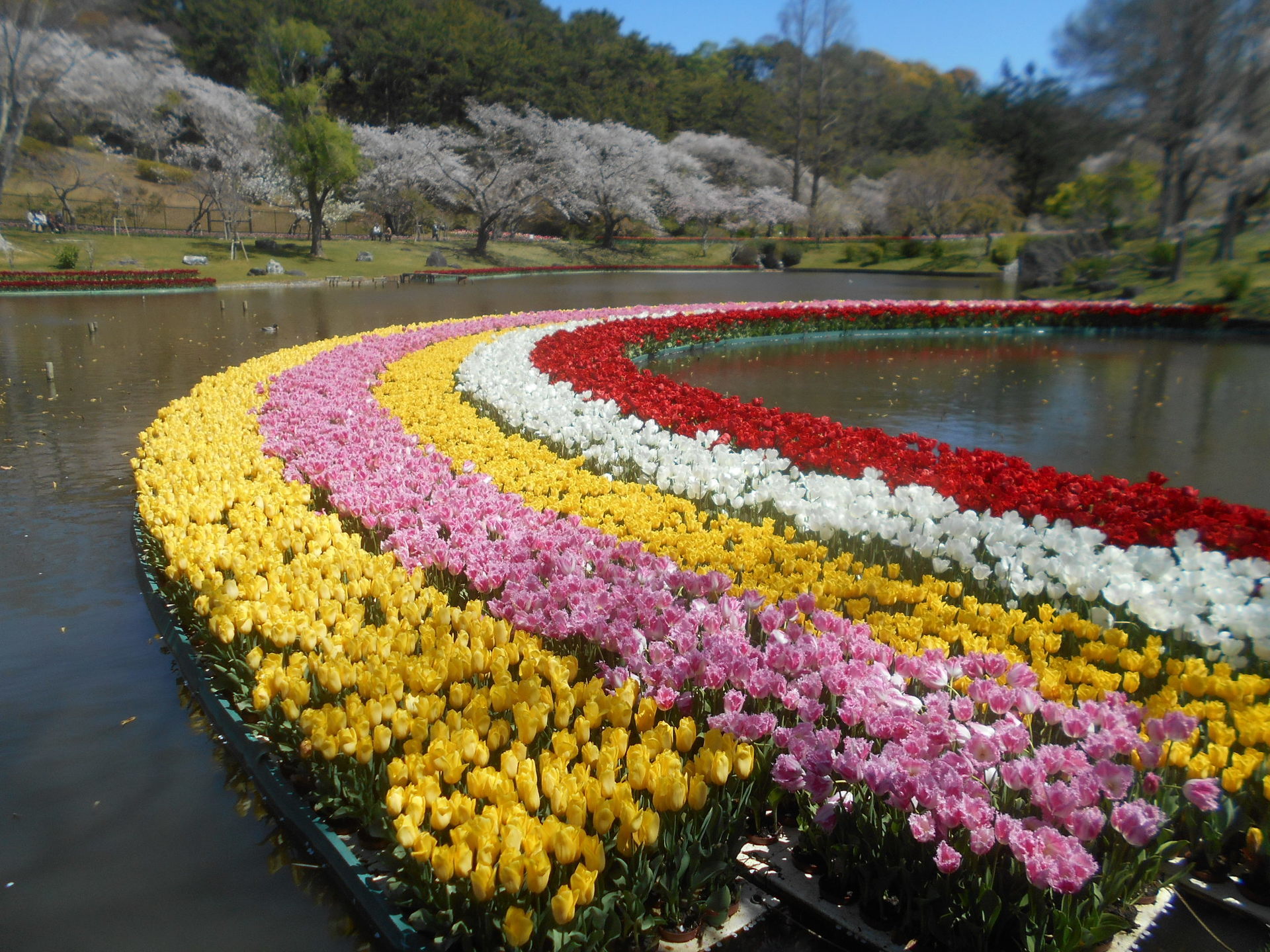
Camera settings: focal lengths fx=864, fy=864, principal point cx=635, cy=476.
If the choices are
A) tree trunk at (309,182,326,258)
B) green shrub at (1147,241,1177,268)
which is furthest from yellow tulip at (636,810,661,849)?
tree trunk at (309,182,326,258)

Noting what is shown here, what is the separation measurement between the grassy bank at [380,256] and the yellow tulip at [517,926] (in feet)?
101

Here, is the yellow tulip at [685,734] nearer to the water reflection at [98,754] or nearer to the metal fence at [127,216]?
the water reflection at [98,754]

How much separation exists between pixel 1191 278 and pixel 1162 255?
8.09 feet

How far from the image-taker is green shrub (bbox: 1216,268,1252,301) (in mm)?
22109

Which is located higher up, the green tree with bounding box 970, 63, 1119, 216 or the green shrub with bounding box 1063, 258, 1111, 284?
the green tree with bounding box 970, 63, 1119, 216

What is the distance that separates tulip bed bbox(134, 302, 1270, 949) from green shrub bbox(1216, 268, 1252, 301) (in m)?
22.4

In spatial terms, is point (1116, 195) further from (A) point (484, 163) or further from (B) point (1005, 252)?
(A) point (484, 163)

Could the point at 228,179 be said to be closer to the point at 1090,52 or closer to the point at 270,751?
the point at 1090,52

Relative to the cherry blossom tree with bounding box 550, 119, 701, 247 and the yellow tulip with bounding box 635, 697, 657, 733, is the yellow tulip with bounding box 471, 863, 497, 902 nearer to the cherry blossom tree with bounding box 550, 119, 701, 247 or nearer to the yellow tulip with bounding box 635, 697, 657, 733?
the yellow tulip with bounding box 635, 697, 657, 733

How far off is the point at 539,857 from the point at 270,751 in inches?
64.4

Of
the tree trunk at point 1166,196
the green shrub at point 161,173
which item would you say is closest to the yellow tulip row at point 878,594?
the tree trunk at point 1166,196

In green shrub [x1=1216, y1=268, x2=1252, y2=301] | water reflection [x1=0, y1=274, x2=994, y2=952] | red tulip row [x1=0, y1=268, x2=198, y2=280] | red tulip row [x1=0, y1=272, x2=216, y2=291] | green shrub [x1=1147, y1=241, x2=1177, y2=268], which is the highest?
green shrub [x1=1147, y1=241, x2=1177, y2=268]

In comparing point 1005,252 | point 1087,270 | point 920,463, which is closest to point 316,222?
point 1087,270

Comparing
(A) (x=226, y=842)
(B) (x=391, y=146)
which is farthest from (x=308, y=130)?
(A) (x=226, y=842)
